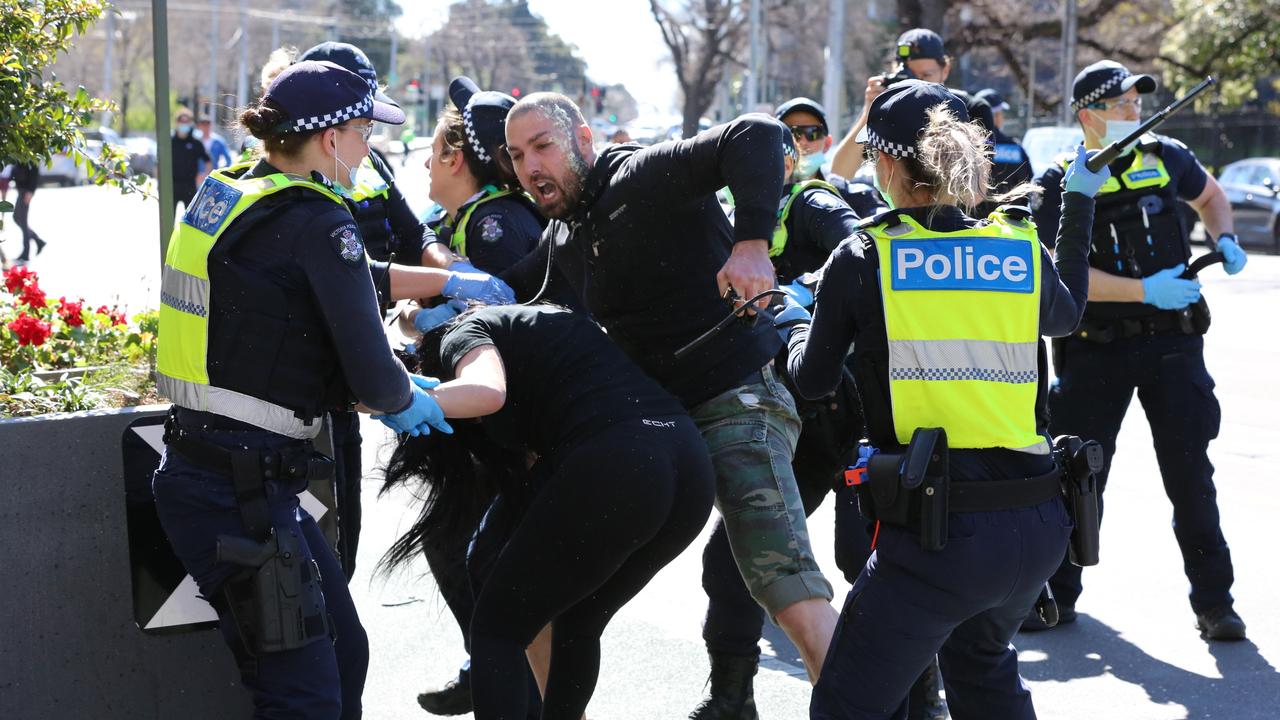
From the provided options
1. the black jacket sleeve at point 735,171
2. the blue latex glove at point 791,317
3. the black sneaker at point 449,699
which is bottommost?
the black sneaker at point 449,699

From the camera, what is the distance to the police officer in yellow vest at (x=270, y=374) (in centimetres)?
302

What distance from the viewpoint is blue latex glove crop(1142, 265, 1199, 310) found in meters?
5.02

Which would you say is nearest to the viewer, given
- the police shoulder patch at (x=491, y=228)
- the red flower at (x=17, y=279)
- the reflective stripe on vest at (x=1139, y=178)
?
the police shoulder patch at (x=491, y=228)

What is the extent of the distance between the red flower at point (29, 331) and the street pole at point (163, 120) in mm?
524

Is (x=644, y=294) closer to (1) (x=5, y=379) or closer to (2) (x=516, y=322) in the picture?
(2) (x=516, y=322)

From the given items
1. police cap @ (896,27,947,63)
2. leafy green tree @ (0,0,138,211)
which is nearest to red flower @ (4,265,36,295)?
leafy green tree @ (0,0,138,211)

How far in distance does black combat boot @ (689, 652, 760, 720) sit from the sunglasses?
268 centimetres

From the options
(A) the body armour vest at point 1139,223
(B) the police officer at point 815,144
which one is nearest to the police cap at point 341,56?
(B) the police officer at point 815,144

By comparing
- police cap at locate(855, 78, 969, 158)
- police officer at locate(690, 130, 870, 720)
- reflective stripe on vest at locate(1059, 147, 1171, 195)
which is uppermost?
police cap at locate(855, 78, 969, 158)

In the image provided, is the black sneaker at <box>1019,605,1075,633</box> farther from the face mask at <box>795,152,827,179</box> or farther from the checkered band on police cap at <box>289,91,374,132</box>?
the checkered band on police cap at <box>289,91,374,132</box>

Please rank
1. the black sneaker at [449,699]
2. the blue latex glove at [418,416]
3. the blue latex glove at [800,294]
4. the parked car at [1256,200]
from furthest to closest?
the parked car at [1256,200]
the black sneaker at [449,699]
the blue latex glove at [800,294]
the blue latex glove at [418,416]

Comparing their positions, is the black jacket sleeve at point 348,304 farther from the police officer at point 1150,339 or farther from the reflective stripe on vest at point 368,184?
the police officer at point 1150,339

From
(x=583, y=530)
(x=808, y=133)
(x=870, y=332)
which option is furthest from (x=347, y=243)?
(x=808, y=133)

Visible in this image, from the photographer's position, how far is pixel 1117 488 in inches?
287
